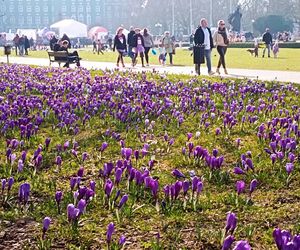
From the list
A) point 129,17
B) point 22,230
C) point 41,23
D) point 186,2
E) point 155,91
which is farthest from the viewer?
point 41,23

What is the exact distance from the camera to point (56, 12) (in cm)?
15925

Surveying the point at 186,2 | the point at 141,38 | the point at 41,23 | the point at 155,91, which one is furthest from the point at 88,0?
the point at 155,91

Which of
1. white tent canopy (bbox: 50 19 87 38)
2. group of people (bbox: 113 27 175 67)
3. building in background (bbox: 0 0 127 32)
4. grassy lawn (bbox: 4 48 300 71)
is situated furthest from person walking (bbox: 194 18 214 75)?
building in background (bbox: 0 0 127 32)

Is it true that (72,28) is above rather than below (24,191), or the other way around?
above

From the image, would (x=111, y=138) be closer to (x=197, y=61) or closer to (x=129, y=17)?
(x=197, y=61)

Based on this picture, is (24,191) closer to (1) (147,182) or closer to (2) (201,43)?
(1) (147,182)

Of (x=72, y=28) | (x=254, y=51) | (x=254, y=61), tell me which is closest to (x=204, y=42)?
(x=254, y=61)

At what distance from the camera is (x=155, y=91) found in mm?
9430

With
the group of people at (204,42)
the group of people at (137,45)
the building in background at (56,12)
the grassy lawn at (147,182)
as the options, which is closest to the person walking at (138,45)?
the group of people at (137,45)

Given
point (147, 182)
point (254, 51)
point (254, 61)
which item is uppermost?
point (254, 51)

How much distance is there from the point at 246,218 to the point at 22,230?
62.1 inches

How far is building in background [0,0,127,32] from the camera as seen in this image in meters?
154

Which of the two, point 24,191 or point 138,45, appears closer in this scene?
point 24,191

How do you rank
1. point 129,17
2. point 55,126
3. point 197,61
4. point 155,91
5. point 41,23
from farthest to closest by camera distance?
point 41,23, point 129,17, point 197,61, point 155,91, point 55,126
